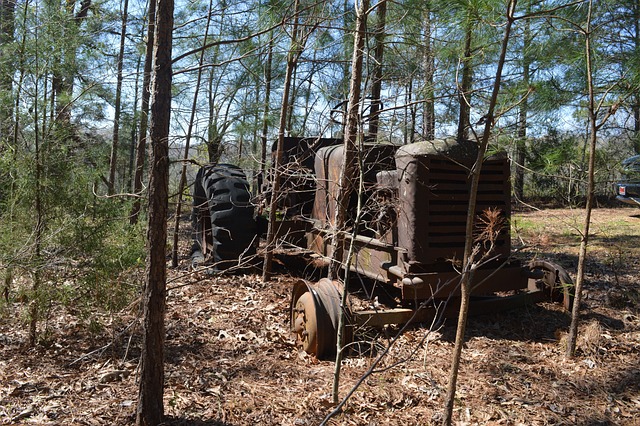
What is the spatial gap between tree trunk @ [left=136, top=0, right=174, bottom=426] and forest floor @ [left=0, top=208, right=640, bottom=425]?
0.64 ft

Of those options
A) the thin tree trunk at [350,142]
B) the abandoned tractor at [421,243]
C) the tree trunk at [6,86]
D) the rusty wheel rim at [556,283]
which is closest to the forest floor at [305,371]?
the rusty wheel rim at [556,283]

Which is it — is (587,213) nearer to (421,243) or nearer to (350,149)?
(421,243)

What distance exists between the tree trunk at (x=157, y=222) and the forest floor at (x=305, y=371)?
19 centimetres

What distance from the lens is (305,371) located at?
4309 mm

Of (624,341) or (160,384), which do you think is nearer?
(160,384)

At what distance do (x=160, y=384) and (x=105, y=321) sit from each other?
85.6 inches

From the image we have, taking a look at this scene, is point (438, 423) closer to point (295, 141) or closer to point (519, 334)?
point (519, 334)

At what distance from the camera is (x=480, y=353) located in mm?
4613

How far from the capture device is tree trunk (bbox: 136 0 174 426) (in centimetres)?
308

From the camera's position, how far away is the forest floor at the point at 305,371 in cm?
356

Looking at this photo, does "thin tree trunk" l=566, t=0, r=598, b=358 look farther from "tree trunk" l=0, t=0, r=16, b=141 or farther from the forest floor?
"tree trunk" l=0, t=0, r=16, b=141

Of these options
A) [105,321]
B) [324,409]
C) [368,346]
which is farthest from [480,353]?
[105,321]

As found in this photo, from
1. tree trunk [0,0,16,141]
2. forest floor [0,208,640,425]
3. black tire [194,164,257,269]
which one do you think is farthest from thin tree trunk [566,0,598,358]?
tree trunk [0,0,16,141]

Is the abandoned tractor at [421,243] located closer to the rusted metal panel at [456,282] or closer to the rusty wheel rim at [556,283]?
the rusted metal panel at [456,282]
